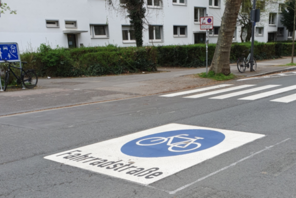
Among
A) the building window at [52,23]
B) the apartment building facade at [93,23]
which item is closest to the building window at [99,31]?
the apartment building facade at [93,23]

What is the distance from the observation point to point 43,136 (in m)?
6.59

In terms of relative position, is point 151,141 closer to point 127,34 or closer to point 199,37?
point 127,34

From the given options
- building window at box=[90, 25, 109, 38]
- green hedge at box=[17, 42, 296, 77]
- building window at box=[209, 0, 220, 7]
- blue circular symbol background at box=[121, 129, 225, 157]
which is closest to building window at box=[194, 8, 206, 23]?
building window at box=[209, 0, 220, 7]

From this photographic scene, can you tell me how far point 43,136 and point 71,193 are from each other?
3101mm

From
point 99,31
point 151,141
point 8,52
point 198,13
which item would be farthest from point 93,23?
point 151,141

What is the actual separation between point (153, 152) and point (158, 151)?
0.10 metres

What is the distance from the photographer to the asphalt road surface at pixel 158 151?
3.87m

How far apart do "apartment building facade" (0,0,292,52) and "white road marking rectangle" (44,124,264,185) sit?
15690 mm

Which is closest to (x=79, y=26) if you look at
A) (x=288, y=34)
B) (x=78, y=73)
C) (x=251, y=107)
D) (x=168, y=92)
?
(x=78, y=73)

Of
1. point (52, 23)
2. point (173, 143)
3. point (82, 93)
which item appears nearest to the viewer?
point (173, 143)

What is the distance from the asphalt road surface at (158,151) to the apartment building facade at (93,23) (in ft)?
44.7

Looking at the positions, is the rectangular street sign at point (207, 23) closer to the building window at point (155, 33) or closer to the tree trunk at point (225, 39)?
the tree trunk at point (225, 39)

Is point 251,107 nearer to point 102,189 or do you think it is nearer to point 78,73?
point 102,189

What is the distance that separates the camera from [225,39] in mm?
16047
